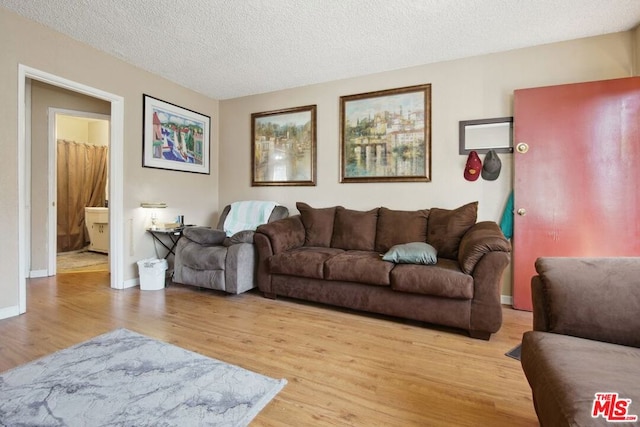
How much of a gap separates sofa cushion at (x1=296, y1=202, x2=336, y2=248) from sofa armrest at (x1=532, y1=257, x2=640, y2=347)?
230 centimetres

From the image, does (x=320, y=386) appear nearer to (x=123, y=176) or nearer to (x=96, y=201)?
(x=123, y=176)

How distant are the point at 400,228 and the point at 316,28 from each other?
2.04 meters

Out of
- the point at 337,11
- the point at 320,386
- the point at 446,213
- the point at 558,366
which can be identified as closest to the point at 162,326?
the point at 320,386

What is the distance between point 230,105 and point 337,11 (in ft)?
8.47

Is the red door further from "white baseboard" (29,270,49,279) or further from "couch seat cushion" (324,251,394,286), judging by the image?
"white baseboard" (29,270,49,279)

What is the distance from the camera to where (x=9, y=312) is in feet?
8.11

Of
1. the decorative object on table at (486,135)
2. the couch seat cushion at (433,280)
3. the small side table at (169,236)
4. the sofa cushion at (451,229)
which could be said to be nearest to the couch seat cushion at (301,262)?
the couch seat cushion at (433,280)

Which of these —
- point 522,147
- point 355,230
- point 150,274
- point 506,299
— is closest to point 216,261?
point 150,274

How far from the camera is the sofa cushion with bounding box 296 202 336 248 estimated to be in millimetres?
3408

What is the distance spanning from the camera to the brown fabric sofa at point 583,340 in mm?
799

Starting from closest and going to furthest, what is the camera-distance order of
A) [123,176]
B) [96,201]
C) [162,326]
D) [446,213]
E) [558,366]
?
1. [558,366]
2. [162,326]
3. [446,213]
4. [123,176]
5. [96,201]

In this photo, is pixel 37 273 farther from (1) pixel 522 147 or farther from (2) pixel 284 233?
(1) pixel 522 147

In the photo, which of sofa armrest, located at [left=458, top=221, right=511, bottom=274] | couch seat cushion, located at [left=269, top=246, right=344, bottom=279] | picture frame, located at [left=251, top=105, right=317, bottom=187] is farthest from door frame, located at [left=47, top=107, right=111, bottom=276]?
sofa armrest, located at [left=458, top=221, right=511, bottom=274]

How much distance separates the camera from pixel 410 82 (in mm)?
3361
